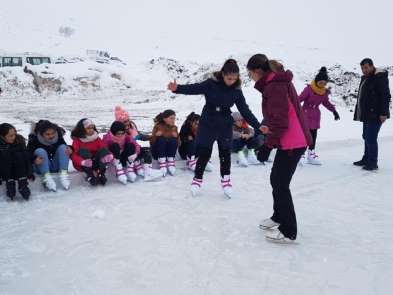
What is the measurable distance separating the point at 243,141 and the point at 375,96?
78.9 inches

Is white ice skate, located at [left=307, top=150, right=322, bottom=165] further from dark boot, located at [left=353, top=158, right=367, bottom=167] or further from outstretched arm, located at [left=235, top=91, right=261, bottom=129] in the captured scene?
outstretched arm, located at [left=235, top=91, right=261, bottom=129]

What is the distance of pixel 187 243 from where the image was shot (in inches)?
Result: 125

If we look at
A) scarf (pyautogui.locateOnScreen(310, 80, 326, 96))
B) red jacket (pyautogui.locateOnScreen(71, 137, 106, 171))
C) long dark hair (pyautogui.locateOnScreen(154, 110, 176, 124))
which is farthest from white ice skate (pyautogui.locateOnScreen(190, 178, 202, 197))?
scarf (pyautogui.locateOnScreen(310, 80, 326, 96))

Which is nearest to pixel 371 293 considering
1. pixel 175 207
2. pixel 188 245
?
pixel 188 245

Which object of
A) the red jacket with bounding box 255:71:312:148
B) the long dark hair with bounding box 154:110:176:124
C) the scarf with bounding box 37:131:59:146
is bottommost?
the scarf with bounding box 37:131:59:146

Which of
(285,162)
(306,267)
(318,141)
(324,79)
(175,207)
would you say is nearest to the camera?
(306,267)

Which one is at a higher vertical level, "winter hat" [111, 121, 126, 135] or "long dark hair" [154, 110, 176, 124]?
"long dark hair" [154, 110, 176, 124]

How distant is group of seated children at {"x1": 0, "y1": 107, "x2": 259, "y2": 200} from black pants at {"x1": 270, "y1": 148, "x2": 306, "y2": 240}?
7.28 ft

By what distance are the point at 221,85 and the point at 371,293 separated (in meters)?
2.40

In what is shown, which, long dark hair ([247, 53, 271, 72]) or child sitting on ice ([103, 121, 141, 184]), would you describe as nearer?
long dark hair ([247, 53, 271, 72])

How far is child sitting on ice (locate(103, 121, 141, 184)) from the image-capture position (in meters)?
4.77

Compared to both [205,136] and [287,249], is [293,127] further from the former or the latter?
[205,136]

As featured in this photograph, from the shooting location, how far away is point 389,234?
11.4 feet

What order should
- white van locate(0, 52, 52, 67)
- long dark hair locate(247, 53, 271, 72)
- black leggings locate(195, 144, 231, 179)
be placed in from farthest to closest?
white van locate(0, 52, 52, 67) < black leggings locate(195, 144, 231, 179) < long dark hair locate(247, 53, 271, 72)
